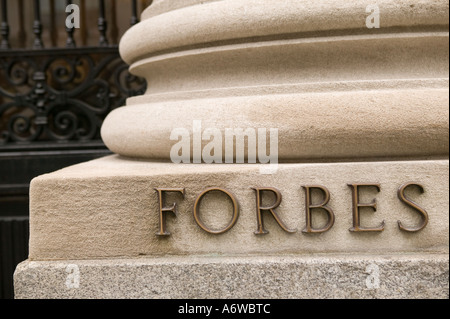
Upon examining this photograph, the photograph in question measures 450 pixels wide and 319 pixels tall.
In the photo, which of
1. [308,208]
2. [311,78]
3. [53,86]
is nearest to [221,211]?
[308,208]

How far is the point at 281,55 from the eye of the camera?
3.15m

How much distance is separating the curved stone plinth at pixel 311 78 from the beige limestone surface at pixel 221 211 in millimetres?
175

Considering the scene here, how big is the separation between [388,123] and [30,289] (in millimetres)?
2641

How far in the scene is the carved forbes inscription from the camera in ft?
9.29

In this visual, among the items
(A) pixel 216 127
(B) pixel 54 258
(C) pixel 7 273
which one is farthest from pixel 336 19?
(C) pixel 7 273

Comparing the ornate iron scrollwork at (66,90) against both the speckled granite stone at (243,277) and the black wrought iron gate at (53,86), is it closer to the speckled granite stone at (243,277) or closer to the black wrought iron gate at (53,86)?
the black wrought iron gate at (53,86)

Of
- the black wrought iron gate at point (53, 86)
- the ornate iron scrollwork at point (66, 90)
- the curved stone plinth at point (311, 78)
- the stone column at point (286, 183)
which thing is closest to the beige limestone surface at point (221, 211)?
the stone column at point (286, 183)

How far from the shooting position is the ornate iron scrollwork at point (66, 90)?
5754 millimetres

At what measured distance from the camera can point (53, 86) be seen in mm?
5934

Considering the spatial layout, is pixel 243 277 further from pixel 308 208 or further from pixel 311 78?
pixel 311 78

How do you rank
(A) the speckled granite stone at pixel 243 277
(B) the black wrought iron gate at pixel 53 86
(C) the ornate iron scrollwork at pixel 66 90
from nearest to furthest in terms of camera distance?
(A) the speckled granite stone at pixel 243 277 < (B) the black wrought iron gate at pixel 53 86 < (C) the ornate iron scrollwork at pixel 66 90

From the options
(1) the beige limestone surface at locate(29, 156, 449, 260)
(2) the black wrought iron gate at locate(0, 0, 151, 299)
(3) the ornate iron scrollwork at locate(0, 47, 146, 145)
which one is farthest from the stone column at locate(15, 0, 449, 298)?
(3) the ornate iron scrollwork at locate(0, 47, 146, 145)

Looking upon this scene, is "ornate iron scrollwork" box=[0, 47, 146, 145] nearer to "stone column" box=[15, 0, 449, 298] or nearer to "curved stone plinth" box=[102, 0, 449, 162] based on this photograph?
"curved stone plinth" box=[102, 0, 449, 162]

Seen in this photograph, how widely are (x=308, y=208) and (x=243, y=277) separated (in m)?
0.62
